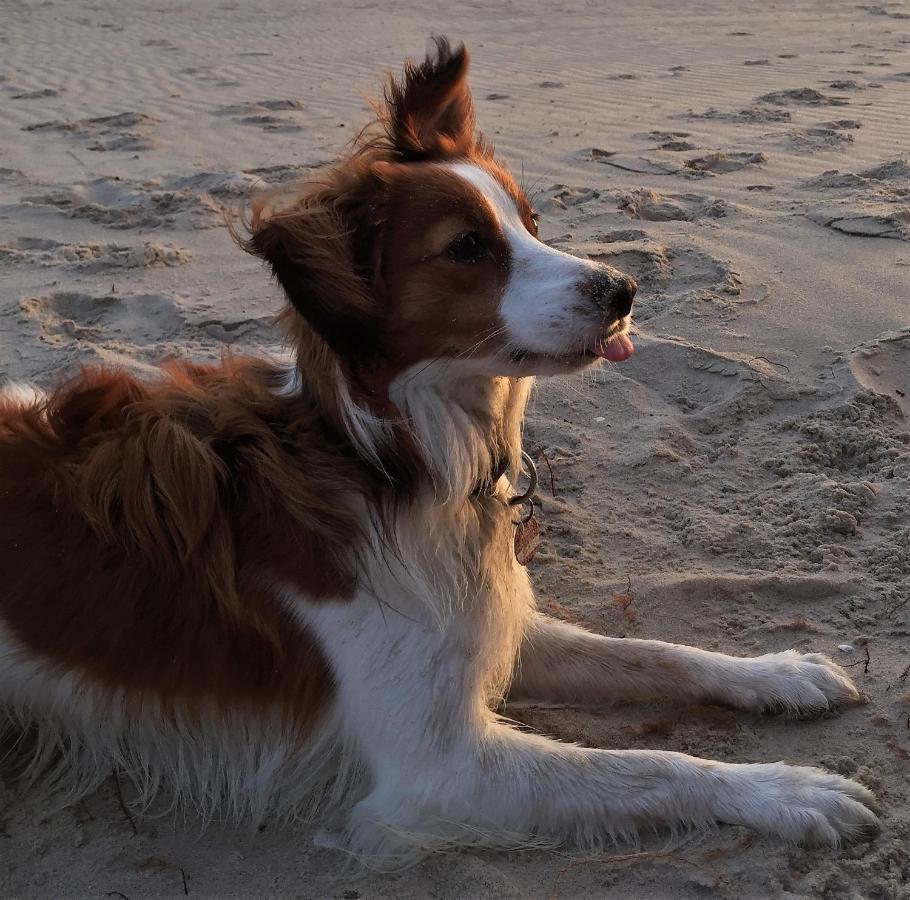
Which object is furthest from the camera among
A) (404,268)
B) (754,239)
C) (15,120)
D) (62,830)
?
(15,120)

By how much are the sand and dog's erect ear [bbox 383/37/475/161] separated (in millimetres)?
1669

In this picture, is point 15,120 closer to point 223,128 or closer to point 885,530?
point 223,128

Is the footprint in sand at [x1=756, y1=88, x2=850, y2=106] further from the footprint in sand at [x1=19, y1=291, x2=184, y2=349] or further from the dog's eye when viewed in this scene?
the dog's eye

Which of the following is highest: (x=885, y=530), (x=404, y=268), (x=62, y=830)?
(x=404, y=268)

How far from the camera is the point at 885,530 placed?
3855 mm

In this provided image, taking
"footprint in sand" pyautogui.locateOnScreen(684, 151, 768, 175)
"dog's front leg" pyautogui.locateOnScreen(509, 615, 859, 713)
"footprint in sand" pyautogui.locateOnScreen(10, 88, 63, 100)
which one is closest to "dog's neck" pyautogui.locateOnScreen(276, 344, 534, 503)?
"dog's front leg" pyautogui.locateOnScreen(509, 615, 859, 713)

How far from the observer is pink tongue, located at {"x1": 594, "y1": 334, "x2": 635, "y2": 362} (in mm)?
2754

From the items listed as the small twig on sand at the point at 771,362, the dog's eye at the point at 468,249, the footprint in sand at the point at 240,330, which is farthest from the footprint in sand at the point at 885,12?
the dog's eye at the point at 468,249

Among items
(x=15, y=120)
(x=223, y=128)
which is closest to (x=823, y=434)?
(x=223, y=128)

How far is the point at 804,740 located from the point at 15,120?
9847mm

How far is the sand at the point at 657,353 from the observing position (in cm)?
285

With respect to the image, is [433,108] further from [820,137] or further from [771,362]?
[820,137]

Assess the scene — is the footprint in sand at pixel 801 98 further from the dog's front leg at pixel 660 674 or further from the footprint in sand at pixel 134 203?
the dog's front leg at pixel 660 674

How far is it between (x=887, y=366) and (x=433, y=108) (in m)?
2.65
